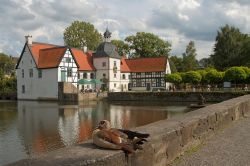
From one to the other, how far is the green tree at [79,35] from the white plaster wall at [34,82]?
18515 mm

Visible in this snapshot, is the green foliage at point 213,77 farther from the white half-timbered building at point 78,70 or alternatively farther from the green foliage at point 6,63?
the green foliage at point 6,63

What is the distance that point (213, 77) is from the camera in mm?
53156

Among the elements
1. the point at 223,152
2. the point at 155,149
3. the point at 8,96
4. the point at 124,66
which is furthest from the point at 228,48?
the point at 155,149

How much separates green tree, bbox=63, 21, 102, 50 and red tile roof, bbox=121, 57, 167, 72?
12.2m

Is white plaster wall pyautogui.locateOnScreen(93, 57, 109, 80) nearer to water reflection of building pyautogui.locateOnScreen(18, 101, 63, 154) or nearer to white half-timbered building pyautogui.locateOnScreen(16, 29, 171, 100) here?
white half-timbered building pyautogui.locateOnScreen(16, 29, 171, 100)

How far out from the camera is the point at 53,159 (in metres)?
4.34

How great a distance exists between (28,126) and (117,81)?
41.9m

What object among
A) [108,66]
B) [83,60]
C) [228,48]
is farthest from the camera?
[228,48]

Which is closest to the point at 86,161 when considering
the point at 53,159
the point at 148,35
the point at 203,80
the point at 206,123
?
the point at 53,159

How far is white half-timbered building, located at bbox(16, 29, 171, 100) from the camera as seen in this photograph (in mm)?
56188

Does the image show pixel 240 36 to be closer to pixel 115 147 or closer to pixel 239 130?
pixel 239 130

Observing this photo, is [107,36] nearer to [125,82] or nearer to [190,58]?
[125,82]

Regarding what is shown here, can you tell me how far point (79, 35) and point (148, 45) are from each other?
48.7 feet

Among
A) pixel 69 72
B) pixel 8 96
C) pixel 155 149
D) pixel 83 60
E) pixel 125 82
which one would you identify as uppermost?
pixel 83 60
